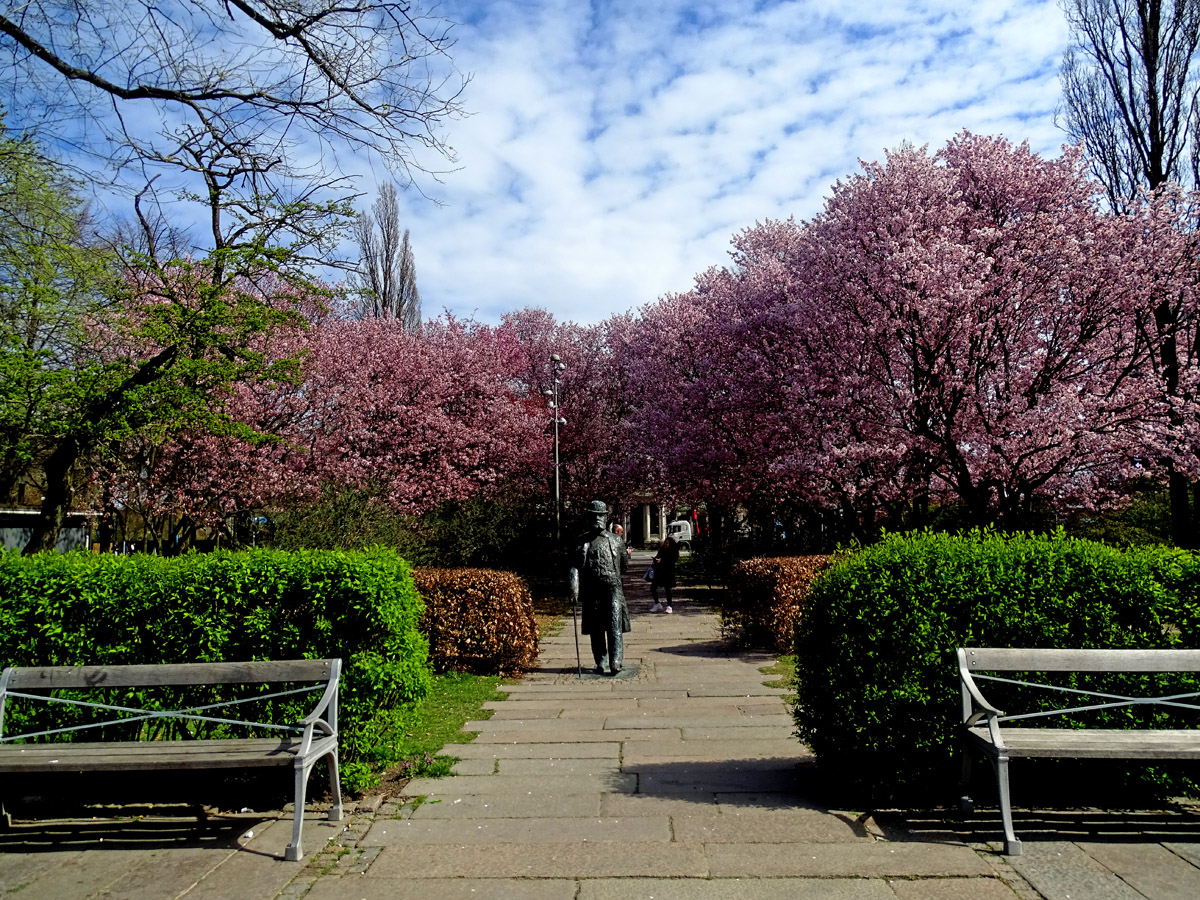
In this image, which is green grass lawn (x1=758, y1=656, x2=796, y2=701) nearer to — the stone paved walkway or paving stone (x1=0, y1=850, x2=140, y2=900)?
the stone paved walkway

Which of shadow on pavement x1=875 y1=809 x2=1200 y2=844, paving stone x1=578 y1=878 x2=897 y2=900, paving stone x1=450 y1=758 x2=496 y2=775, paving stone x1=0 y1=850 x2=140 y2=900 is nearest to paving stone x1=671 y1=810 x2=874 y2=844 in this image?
shadow on pavement x1=875 y1=809 x2=1200 y2=844

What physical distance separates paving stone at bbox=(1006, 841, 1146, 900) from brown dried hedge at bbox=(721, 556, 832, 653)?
20.2ft

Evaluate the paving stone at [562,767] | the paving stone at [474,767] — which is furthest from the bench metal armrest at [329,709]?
the paving stone at [562,767]

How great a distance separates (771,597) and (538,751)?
5682 mm

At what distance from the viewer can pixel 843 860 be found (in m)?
3.78

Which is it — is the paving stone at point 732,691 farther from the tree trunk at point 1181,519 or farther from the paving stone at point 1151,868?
the tree trunk at point 1181,519

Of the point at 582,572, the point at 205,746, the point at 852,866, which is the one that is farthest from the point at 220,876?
the point at 582,572

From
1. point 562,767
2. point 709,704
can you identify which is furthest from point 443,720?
point 709,704

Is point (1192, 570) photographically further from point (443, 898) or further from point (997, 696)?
point (443, 898)

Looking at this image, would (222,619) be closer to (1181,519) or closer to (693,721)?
(693,721)

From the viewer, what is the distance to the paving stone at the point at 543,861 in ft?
12.1

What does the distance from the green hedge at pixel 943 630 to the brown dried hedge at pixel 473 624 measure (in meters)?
5.31

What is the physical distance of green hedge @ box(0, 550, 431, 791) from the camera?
15.6 ft

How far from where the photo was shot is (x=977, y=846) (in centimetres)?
393
